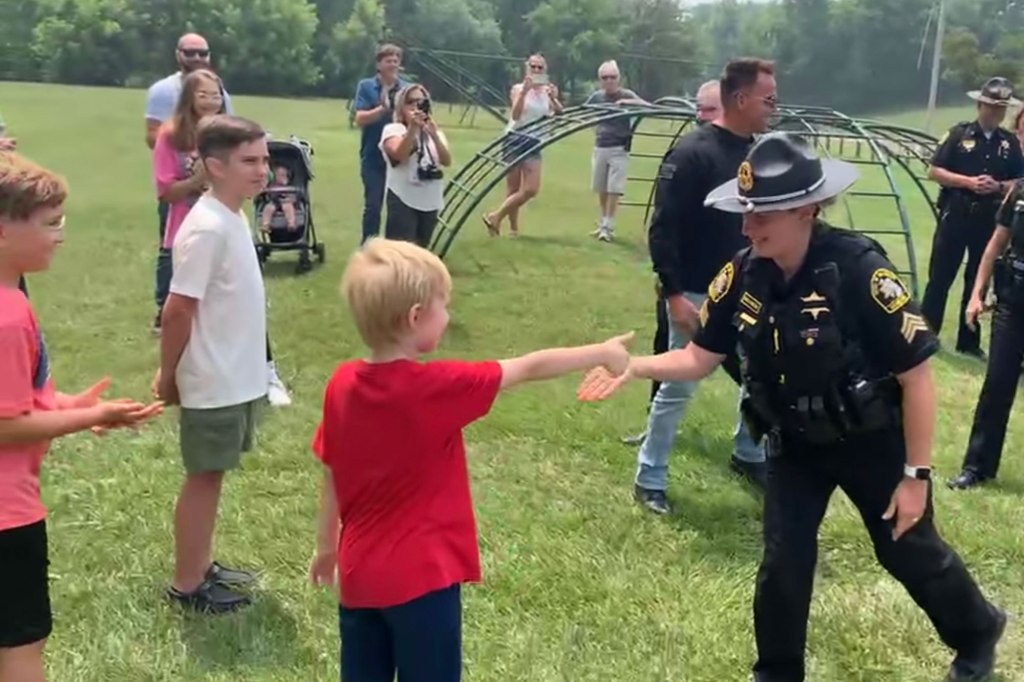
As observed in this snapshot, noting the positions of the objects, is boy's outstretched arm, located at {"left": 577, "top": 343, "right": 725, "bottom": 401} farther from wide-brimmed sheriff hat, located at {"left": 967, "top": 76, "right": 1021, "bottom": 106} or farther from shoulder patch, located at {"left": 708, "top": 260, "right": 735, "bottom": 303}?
wide-brimmed sheriff hat, located at {"left": 967, "top": 76, "right": 1021, "bottom": 106}

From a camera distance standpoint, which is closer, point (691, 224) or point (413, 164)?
point (691, 224)

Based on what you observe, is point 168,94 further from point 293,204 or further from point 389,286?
point 389,286

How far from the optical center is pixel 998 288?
5160 millimetres

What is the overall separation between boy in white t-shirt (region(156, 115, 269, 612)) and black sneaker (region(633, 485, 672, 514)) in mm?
1911

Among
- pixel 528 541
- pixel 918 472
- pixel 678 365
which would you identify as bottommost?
pixel 528 541

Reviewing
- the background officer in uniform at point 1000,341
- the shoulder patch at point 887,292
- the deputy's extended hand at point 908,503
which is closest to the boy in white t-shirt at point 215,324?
the shoulder patch at point 887,292

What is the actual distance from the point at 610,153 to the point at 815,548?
30.5 ft

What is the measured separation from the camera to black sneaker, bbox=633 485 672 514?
16.1ft

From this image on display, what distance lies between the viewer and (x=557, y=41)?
201 ft

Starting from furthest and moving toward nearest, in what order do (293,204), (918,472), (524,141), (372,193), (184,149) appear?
(524,141) → (293,204) → (372,193) → (184,149) → (918,472)

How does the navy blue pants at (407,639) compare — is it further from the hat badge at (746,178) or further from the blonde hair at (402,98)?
the blonde hair at (402,98)

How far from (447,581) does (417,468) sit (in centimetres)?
27

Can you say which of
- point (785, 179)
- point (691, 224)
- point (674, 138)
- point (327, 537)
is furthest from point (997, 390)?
point (674, 138)

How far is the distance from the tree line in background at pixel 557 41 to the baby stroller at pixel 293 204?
2842 centimetres
